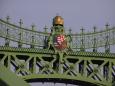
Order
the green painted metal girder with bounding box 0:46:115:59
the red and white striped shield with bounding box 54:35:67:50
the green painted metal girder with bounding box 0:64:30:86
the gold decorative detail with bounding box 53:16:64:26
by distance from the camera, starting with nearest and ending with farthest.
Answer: the green painted metal girder with bounding box 0:64:30:86
the green painted metal girder with bounding box 0:46:115:59
the red and white striped shield with bounding box 54:35:67:50
the gold decorative detail with bounding box 53:16:64:26

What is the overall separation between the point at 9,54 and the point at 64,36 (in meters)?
4.19

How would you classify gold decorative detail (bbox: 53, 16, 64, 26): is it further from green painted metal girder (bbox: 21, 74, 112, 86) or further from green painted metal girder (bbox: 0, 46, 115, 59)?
green painted metal girder (bbox: 21, 74, 112, 86)

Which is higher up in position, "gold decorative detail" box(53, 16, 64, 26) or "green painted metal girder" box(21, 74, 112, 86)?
"gold decorative detail" box(53, 16, 64, 26)

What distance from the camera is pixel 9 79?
3534 centimetres

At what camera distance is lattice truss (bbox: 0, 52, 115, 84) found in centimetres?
3947

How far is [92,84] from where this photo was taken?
41031mm

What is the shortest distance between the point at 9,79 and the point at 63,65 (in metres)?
6.24

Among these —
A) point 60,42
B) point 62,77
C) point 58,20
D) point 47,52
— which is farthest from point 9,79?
point 58,20

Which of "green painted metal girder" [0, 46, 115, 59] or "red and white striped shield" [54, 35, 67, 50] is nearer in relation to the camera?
"green painted metal girder" [0, 46, 115, 59]

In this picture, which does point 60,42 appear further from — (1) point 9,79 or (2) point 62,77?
(1) point 9,79

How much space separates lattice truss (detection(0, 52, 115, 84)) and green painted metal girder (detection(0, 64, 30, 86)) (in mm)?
1384

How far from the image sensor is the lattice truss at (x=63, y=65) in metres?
39.5

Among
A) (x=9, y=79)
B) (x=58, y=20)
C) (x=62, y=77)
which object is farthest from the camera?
(x=58, y=20)

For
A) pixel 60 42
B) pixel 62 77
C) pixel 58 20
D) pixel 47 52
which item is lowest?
pixel 62 77
